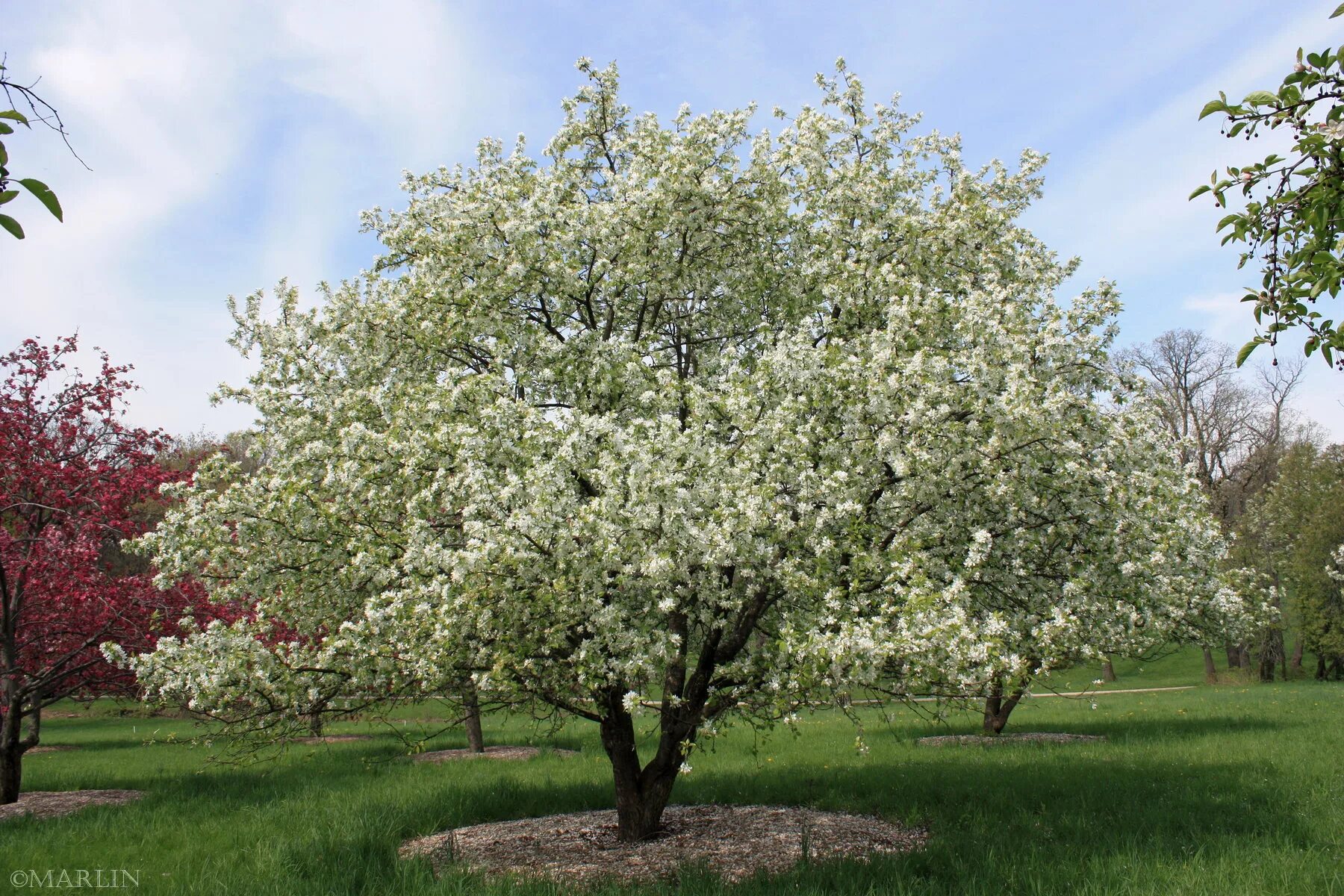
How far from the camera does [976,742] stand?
19531 millimetres

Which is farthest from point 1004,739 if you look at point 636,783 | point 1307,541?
point 1307,541

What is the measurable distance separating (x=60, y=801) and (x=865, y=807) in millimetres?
13804

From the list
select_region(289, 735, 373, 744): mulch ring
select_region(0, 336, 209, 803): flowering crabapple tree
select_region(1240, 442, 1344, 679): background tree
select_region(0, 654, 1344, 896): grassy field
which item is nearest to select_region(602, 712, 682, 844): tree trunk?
select_region(0, 654, 1344, 896): grassy field

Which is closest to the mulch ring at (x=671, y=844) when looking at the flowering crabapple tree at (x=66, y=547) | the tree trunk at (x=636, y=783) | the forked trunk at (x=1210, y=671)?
the tree trunk at (x=636, y=783)

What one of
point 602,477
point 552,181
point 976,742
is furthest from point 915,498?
point 976,742

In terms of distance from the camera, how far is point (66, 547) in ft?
52.1

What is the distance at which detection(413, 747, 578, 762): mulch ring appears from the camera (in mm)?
20344

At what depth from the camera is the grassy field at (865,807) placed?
8.30 m

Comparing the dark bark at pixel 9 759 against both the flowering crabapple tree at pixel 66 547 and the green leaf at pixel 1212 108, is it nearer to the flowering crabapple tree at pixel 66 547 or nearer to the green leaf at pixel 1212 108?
the flowering crabapple tree at pixel 66 547

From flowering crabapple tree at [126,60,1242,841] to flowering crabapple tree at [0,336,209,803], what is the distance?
177 inches

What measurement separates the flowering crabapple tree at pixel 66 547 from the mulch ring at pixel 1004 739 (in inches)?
645

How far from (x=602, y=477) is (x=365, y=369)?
5.71 meters

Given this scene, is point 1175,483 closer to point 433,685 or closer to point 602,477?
point 602,477

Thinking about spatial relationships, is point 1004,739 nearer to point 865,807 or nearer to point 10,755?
point 865,807
